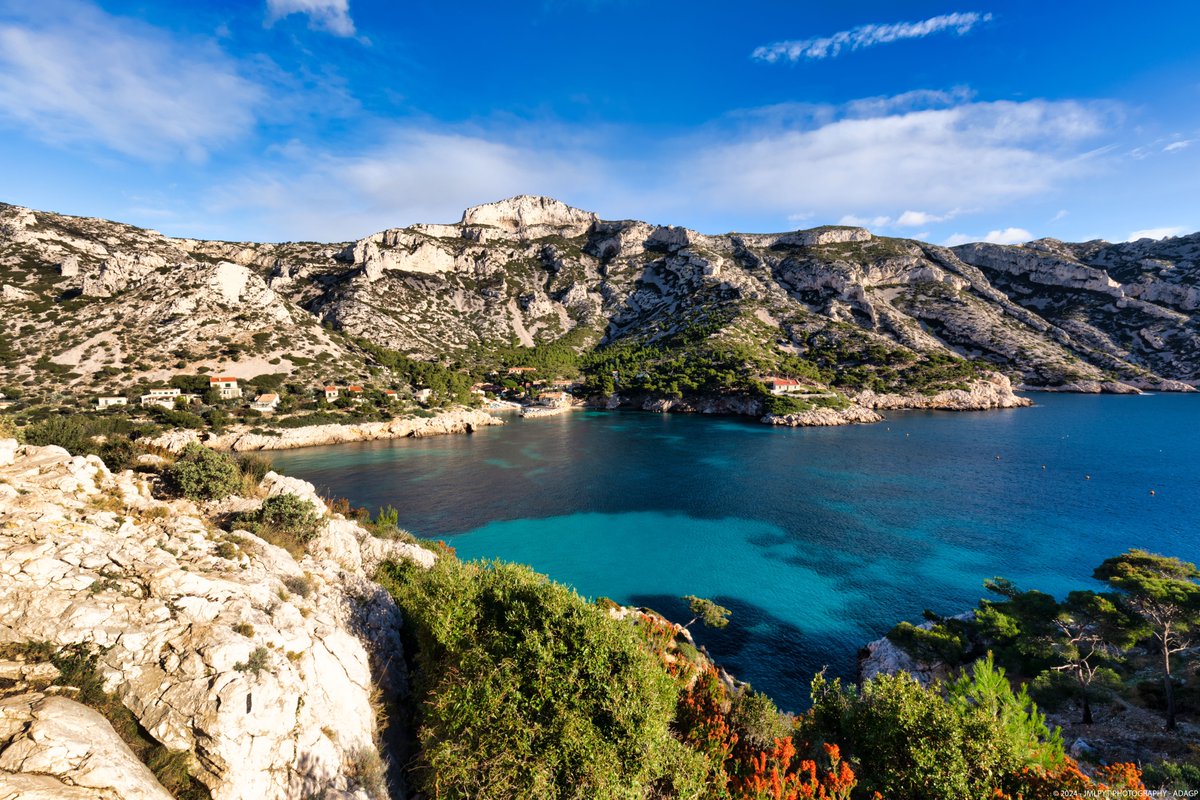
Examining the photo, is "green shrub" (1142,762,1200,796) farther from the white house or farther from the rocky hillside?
the rocky hillside

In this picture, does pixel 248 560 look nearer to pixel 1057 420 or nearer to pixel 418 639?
pixel 418 639

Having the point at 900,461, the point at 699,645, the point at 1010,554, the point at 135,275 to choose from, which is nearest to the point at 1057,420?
the point at 900,461

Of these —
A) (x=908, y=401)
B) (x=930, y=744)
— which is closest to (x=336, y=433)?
(x=930, y=744)

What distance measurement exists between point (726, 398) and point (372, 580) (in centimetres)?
8450

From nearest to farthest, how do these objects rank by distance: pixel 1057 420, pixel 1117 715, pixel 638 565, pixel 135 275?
pixel 1117 715, pixel 638 565, pixel 1057 420, pixel 135 275

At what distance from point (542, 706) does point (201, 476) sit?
1451cm

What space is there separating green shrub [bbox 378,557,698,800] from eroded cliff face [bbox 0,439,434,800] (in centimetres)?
184

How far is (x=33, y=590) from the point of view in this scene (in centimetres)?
757

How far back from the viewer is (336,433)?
63.0 m

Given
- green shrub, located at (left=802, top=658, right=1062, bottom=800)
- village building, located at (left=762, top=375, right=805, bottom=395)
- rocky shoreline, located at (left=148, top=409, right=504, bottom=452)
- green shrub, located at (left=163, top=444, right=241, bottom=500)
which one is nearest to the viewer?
green shrub, located at (left=802, top=658, right=1062, bottom=800)

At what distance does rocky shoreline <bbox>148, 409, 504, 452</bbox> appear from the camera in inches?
2031

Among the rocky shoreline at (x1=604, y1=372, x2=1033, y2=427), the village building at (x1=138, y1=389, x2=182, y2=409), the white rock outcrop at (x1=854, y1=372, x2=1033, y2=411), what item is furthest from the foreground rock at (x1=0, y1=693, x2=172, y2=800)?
the white rock outcrop at (x1=854, y1=372, x2=1033, y2=411)

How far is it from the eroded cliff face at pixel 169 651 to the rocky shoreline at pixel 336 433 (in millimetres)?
46908

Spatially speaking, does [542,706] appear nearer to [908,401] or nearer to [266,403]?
[266,403]
